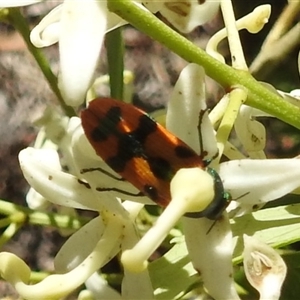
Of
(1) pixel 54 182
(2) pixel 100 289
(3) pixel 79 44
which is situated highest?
(3) pixel 79 44

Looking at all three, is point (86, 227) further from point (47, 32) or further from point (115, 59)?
point (115, 59)

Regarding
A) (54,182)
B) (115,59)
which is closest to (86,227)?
(54,182)

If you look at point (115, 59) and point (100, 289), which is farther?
point (115, 59)

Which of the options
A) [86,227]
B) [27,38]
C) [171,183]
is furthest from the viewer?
[27,38]

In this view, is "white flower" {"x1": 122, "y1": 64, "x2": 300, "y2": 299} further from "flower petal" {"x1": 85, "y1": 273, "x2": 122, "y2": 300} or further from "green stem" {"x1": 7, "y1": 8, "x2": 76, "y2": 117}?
"green stem" {"x1": 7, "y1": 8, "x2": 76, "y2": 117}

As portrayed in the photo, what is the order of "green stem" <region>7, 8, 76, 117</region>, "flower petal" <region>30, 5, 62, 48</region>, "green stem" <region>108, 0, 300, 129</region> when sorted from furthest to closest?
"green stem" <region>7, 8, 76, 117</region> < "flower petal" <region>30, 5, 62, 48</region> < "green stem" <region>108, 0, 300, 129</region>

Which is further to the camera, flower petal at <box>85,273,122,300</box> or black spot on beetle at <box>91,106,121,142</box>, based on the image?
flower petal at <box>85,273,122,300</box>

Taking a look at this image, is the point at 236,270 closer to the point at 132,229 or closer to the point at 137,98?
the point at 132,229

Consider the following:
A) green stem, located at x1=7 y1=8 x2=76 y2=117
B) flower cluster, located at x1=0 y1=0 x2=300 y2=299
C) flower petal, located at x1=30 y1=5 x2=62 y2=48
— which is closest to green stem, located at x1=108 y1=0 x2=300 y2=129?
flower cluster, located at x1=0 y1=0 x2=300 y2=299
